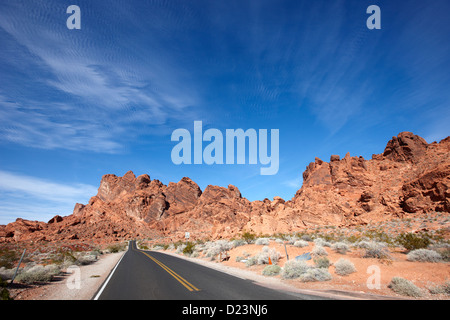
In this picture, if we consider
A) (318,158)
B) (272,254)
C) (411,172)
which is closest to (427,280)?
(272,254)

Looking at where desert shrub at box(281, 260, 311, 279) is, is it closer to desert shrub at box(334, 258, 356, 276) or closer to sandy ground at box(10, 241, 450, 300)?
sandy ground at box(10, 241, 450, 300)

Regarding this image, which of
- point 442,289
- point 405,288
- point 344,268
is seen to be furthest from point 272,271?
point 442,289

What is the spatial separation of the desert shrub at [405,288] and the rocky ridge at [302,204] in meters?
35.3

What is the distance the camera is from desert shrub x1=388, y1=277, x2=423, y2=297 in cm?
804

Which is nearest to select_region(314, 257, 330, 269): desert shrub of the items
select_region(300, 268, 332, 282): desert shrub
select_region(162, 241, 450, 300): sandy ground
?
select_region(162, 241, 450, 300): sandy ground

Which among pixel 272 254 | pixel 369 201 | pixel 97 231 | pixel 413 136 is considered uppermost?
pixel 413 136

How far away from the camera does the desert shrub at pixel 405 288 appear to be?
26.4 feet

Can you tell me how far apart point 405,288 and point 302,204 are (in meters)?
56.3

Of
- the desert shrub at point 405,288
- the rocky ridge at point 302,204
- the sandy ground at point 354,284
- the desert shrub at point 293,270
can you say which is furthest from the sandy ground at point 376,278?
the rocky ridge at point 302,204

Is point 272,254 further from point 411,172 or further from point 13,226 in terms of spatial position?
point 13,226

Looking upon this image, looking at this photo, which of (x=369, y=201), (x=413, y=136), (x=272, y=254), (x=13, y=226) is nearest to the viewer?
(x=272, y=254)
